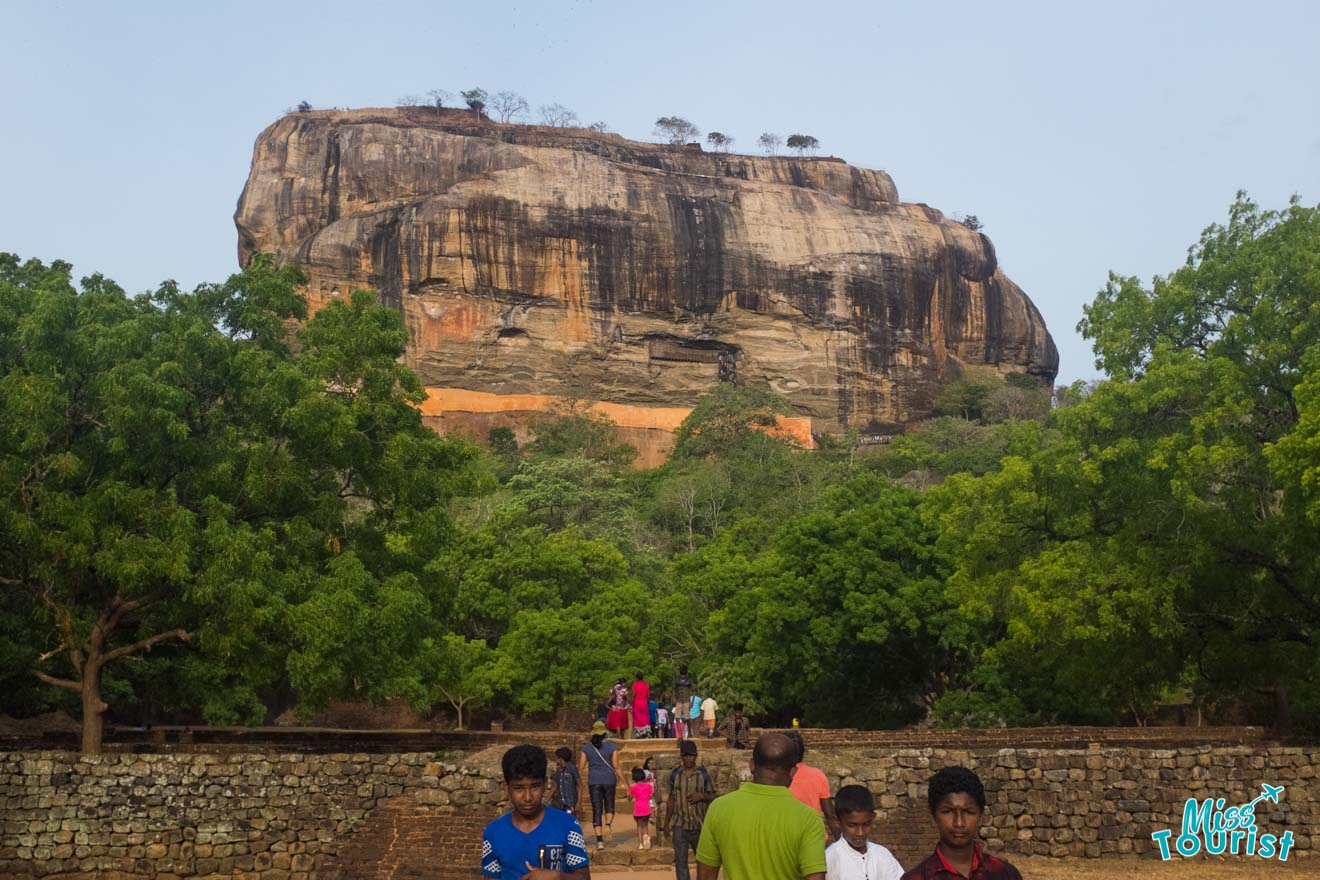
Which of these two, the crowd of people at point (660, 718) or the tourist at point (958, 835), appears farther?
the crowd of people at point (660, 718)

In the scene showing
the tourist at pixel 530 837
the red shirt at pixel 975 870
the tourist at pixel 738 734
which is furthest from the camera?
the tourist at pixel 738 734

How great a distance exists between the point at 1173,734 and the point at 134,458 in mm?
14401

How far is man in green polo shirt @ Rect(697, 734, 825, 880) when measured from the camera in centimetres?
468

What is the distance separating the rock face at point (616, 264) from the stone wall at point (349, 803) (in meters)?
48.6

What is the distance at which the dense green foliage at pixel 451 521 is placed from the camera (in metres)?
13.7

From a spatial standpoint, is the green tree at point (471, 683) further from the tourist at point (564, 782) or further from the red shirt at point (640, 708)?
the tourist at point (564, 782)

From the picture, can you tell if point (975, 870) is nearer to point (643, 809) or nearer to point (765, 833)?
point (765, 833)

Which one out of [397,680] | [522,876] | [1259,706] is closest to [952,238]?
[1259,706]

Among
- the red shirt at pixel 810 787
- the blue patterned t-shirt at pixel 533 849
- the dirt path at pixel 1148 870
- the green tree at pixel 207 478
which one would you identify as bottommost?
the dirt path at pixel 1148 870

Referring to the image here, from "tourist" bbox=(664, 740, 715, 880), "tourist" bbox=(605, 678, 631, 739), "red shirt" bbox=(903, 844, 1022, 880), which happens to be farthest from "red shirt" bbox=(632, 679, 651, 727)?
"red shirt" bbox=(903, 844, 1022, 880)

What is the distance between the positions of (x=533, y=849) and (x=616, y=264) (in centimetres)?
5801

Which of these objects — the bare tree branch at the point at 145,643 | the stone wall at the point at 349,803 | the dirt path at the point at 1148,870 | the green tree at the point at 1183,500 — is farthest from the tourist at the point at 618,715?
the stone wall at the point at 349,803

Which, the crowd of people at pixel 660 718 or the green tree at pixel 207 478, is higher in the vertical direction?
the green tree at pixel 207 478

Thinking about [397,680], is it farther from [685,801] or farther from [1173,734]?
[1173,734]
